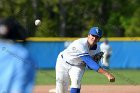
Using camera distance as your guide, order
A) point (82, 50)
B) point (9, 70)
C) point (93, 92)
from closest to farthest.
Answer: point (9, 70) < point (82, 50) < point (93, 92)

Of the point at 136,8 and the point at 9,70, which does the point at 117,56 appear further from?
the point at 9,70

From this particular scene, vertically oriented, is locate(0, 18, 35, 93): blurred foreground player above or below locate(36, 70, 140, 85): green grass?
above

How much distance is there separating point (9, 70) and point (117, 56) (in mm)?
25210

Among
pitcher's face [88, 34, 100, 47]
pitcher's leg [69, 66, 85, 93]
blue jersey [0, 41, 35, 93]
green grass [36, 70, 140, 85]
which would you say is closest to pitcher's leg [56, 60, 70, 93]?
pitcher's leg [69, 66, 85, 93]

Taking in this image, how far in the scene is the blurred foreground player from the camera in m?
4.13

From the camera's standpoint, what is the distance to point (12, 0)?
4572 centimetres

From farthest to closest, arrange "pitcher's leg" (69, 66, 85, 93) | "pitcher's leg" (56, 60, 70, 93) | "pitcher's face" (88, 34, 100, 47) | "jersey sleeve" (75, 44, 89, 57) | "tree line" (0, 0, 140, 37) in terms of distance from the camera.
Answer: "tree line" (0, 0, 140, 37), "pitcher's leg" (56, 60, 70, 93), "pitcher's leg" (69, 66, 85, 93), "jersey sleeve" (75, 44, 89, 57), "pitcher's face" (88, 34, 100, 47)

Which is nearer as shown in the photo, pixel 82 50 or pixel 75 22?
pixel 82 50

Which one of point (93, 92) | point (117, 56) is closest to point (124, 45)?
point (117, 56)

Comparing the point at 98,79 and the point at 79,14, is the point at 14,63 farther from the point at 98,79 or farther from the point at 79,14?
the point at 79,14

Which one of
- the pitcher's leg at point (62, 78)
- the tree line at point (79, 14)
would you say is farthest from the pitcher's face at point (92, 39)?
the tree line at point (79, 14)

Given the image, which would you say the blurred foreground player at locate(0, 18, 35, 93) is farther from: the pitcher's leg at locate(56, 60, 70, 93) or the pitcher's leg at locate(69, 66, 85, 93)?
the pitcher's leg at locate(56, 60, 70, 93)

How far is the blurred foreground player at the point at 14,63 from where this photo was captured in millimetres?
4129

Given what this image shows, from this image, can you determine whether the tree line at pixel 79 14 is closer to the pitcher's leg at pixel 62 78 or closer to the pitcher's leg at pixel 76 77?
the pitcher's leg at pixel 62 78
